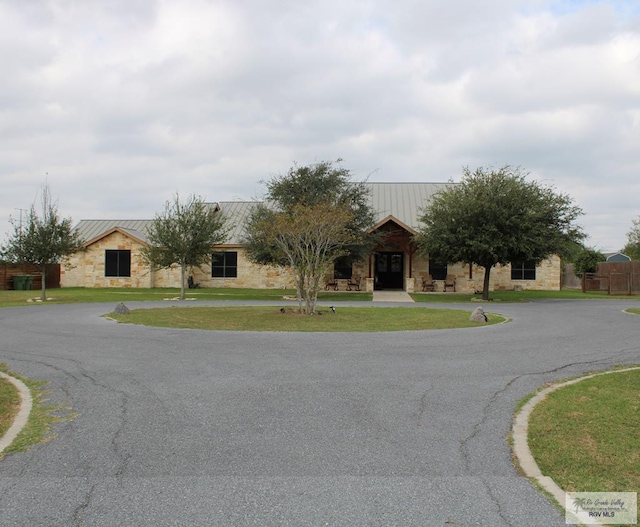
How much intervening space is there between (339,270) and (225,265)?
26.3 feet

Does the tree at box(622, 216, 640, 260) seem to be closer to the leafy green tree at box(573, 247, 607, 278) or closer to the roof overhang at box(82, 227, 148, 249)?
the leafy green tree at box(573, 247, 607, 278)

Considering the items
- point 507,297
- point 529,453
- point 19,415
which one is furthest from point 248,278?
point 529,453

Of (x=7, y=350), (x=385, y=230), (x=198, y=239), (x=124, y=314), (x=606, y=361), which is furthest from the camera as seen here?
(x=385, y=230)

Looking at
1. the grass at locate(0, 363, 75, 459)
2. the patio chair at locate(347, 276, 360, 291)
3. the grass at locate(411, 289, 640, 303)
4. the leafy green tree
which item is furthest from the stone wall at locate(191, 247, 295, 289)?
the grass at locate(0, 363, 75, 459)

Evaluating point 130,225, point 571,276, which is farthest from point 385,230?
point 130,225

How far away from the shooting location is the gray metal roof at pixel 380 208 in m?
39.4

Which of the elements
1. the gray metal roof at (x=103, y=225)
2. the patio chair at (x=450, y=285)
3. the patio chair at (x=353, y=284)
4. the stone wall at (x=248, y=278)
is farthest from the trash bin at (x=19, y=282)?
the patio chair at (x=450, y=285)

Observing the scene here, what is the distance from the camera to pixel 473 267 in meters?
36.1

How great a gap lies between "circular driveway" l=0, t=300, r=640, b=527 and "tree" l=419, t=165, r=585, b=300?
14.4m

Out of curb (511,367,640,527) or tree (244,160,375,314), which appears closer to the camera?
curb (511,367,640,527)

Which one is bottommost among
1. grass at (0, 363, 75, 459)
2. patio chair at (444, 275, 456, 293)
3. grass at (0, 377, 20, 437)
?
grass at (0, 363, 75, 459)

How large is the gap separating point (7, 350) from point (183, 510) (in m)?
8.86

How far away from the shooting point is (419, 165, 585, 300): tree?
2562 cm

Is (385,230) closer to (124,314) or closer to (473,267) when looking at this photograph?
(473,267)
